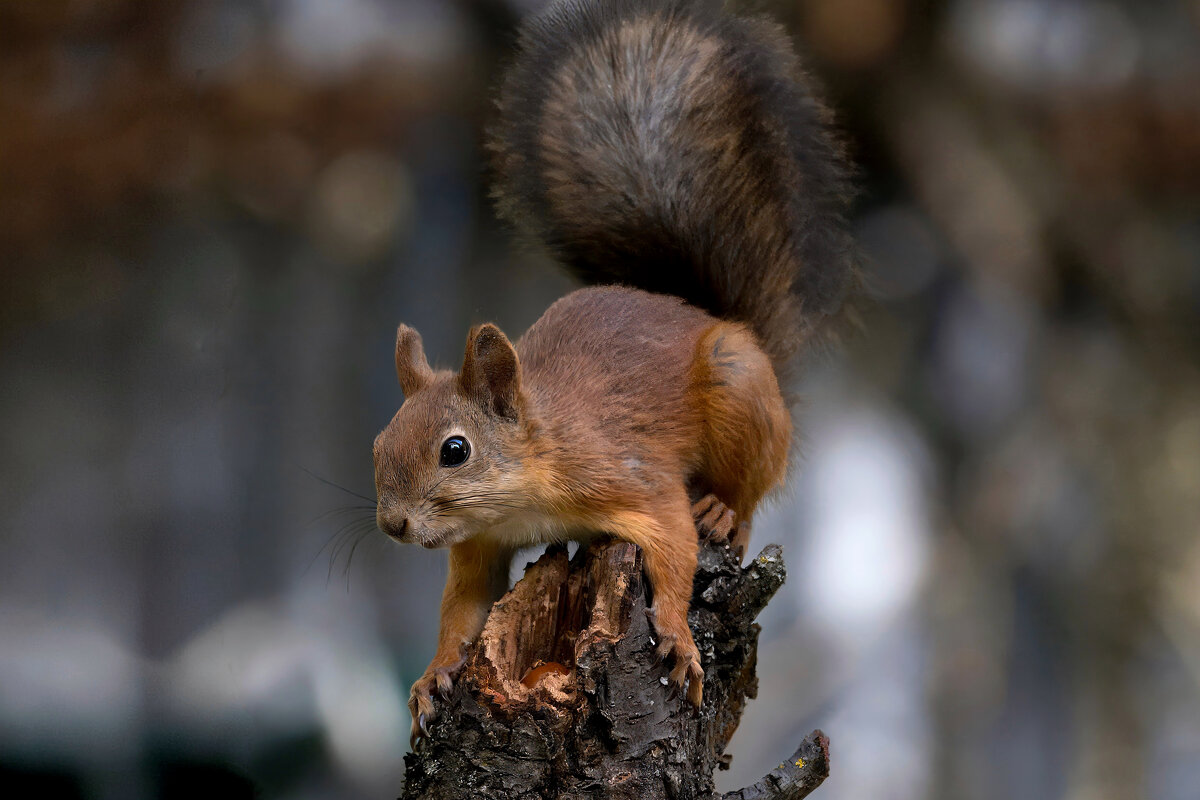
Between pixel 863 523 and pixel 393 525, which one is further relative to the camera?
pixel 863 523

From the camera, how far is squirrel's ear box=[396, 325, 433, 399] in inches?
43.2

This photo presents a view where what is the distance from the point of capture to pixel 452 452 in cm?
98

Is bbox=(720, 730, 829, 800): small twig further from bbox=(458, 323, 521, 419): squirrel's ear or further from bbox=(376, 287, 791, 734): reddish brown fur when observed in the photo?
bbox=(458, 323, 521, 419): squirrel's ear

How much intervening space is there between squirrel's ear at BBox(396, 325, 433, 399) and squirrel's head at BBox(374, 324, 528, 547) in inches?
1.8

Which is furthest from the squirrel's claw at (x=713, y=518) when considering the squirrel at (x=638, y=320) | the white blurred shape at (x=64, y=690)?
the white blurred shape at (x=64, y=690)

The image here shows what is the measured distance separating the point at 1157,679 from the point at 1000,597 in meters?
0.38

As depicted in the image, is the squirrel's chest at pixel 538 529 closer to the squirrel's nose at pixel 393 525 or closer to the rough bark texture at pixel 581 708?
the rough bark texture at pixel 581 708

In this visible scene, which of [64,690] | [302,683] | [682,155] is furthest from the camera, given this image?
[302,683]

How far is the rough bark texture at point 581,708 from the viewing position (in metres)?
0.93

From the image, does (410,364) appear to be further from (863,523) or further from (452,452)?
(863,523)

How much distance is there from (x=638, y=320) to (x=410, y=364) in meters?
0.29

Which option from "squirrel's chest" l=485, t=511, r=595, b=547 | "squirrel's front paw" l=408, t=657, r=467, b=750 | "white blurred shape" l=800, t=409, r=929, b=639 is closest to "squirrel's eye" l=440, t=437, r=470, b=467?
"squirrel's chest" l=485, t=511, r=595, b=547

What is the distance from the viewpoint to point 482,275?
1684 millimetres

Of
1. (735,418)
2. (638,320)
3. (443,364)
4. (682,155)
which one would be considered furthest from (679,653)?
(443,364)
